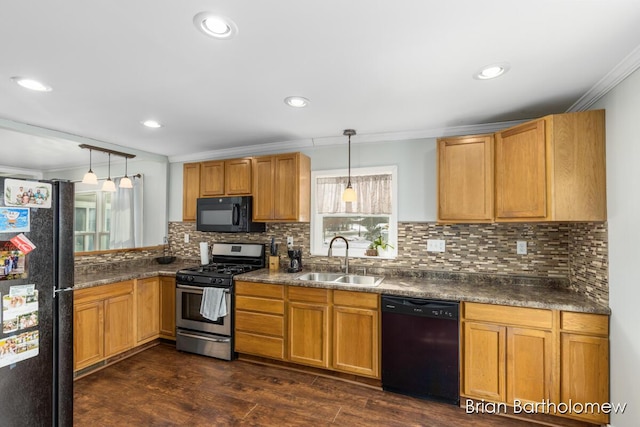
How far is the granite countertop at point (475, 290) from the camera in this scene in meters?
2.22

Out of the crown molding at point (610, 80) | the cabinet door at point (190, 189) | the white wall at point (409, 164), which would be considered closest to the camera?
the crown molding at point (610, 80)

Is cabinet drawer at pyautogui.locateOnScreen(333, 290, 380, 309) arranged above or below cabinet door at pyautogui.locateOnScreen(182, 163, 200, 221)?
below

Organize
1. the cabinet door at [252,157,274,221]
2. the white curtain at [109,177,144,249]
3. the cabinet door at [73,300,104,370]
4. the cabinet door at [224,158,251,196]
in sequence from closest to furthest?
1. the cabinet door at [73,300,104,370]
2. the cabinet door at [252,157,274,221]
3. the cabinet door at [224,158,251,196]
4. the white curtain at [109,177,144,249]

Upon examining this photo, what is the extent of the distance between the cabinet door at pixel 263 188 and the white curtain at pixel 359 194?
56cm

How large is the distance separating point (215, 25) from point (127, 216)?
3.63 m

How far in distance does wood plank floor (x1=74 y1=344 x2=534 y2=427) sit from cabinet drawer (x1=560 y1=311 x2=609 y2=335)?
809mm

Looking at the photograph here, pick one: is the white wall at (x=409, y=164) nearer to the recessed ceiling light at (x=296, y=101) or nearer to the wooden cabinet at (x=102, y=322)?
the recessed ceiling light at (x=296, y=101)

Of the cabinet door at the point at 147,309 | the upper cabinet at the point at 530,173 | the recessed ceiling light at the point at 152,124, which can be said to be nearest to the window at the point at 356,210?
the upper cabinet at the point at 530,173

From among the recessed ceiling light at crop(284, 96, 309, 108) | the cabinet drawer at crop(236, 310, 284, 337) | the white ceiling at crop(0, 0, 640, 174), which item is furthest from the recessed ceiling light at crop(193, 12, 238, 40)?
the cabinet drawer at crop(236, 310, 284, 337)

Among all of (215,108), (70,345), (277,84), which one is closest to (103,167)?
(215,108)

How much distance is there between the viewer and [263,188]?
3512 millimetres

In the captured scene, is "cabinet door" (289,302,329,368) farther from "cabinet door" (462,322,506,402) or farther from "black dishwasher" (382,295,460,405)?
"cabinet door" (462,322,506,402)

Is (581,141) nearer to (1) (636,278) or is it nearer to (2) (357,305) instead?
(1) (636,278)

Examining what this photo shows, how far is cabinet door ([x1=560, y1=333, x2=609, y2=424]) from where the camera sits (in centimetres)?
208
